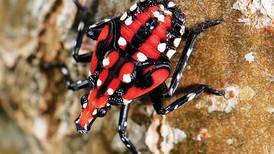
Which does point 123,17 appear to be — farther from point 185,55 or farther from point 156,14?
point 185,55

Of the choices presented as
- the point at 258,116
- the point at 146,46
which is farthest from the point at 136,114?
the point at 258,116

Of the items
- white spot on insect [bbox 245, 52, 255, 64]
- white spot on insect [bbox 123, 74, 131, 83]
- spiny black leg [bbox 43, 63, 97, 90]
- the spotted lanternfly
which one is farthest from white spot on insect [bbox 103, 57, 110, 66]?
white spot on insect [bbox 245, 52, 255, 64]

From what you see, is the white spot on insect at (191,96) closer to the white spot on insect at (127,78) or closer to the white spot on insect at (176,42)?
the white spot on insect at (176,42)

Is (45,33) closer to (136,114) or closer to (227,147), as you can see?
(136,114)

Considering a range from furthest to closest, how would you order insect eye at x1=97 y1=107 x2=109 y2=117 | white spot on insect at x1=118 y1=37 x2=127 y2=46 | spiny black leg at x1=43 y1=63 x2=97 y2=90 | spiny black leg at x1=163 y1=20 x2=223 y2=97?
spiny black leg at x1=43 y1=63 x2=97 y2=90 → insect eye at x1=97 y1=107 x2=109 y2=117 → white spot on insect at x1=118 y1=37 x2=127 y2=46 → spiny black leg at x1=163 y1=20 x2=223 y2=97

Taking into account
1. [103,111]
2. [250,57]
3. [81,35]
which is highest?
[250,57]

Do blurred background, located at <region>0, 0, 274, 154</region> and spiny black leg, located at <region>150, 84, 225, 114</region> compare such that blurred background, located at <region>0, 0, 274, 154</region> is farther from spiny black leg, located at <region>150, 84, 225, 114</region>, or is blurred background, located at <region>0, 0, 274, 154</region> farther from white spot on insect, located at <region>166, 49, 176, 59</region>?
white spot on insect, located at <region>166, 49, 176, 59</region>

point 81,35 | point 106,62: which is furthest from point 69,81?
point 106,62
